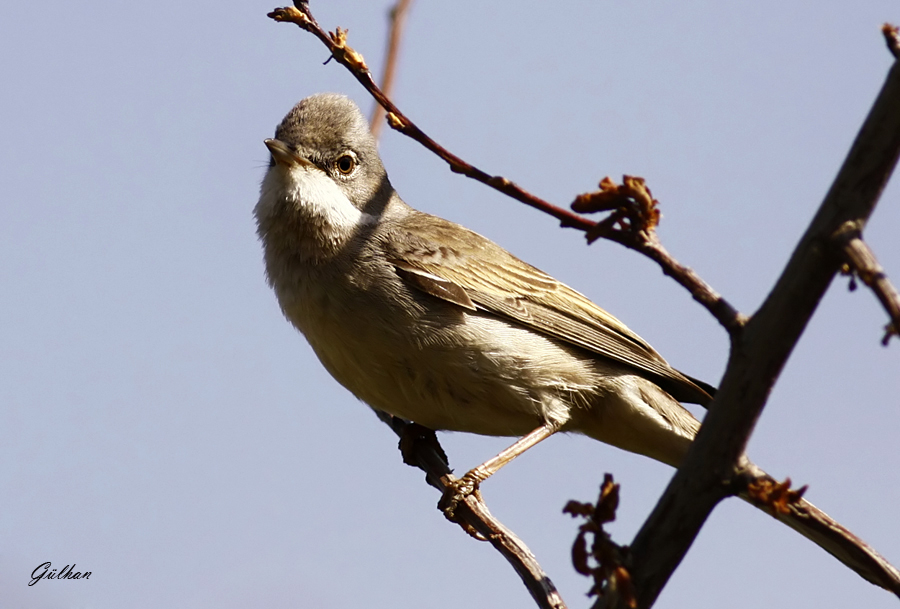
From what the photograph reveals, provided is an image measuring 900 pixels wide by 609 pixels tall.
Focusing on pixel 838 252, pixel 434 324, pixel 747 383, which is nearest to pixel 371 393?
pixel 434 324

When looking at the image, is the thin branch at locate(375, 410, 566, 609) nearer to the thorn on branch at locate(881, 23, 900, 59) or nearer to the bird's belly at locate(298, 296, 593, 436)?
the bird's belly at locate(298, 296, 593, 436)

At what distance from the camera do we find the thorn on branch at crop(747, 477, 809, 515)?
254 centimetres

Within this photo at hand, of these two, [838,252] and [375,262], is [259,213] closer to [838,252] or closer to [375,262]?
[375,262]

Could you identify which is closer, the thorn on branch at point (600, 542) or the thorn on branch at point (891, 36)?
the thorn on branch at point (891, 36)

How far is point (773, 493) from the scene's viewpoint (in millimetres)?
2562

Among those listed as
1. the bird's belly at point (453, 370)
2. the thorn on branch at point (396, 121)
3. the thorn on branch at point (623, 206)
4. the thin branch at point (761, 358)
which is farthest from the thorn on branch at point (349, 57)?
the bird's belly at point (453, 370)

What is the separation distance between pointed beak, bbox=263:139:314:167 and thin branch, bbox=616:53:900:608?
349 centimetres

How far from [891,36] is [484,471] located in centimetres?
317

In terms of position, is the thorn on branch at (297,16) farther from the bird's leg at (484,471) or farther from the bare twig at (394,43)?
the bird's leg at (484,471)

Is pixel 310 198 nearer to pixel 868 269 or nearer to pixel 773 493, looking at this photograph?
pixel 773 493

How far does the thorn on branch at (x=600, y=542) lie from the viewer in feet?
8.82

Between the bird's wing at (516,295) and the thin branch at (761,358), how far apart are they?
8.67 ft

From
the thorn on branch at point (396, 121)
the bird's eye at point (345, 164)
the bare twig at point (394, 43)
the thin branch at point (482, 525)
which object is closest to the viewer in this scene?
the thorn on branch at point (396, 121)

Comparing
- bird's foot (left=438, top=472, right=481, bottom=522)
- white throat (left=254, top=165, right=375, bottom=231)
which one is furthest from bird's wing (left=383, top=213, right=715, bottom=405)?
bird's foot (left=438, top=472, right=481, bottom=522)
